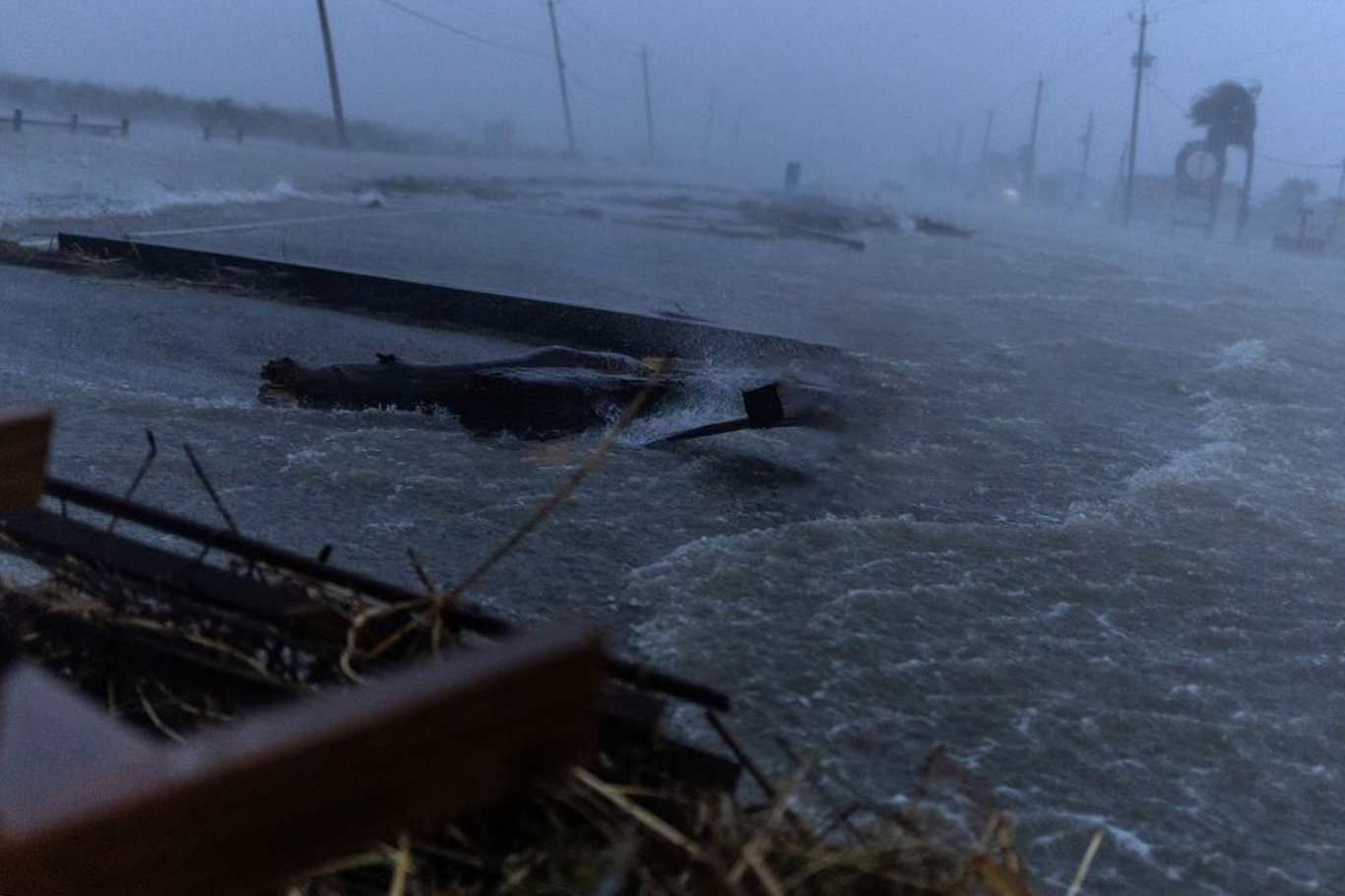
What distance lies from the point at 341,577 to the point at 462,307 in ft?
34.9

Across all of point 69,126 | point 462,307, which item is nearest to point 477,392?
point 462,307

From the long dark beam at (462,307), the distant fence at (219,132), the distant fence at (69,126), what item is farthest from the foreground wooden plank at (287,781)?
the distant fence at (219,132)

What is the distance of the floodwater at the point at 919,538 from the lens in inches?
167

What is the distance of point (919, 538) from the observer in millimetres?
6680

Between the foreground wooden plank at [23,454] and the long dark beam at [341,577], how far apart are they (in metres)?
0.20

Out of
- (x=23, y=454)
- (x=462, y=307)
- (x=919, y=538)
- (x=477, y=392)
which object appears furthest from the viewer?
(x=462, y=307)

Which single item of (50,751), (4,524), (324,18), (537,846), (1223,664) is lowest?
(1223,664)

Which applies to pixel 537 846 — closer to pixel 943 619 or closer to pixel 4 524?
pixel 4 524

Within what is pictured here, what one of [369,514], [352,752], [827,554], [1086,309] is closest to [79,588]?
[352,752]

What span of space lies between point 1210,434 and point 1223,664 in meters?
6.00

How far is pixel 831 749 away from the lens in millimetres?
4113

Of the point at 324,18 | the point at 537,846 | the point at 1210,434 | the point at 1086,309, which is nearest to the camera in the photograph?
the point at 537,846

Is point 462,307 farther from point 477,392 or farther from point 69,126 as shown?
point 69,126

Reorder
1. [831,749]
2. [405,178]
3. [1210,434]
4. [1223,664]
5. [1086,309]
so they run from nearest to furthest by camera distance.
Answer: [831,749] → [1223,664] → [1210,434] → [1086,309] → [405,178]
